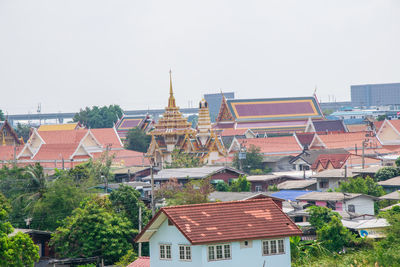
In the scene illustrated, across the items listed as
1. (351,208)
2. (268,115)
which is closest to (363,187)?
(351,208)

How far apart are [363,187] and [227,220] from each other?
25.0m

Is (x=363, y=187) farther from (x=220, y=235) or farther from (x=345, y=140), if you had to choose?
(x=345, y=140)

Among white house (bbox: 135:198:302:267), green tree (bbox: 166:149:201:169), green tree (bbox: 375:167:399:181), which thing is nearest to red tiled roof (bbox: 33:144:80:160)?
green tree (bbox: 166:149:201:169)

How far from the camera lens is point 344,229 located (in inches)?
1396

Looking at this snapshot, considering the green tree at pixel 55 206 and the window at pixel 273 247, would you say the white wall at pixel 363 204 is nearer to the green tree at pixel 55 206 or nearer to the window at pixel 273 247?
the green tree at pixel 55 206

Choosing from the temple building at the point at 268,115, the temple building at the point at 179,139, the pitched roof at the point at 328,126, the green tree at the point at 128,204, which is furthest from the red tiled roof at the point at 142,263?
the temple building at the point at 268,115

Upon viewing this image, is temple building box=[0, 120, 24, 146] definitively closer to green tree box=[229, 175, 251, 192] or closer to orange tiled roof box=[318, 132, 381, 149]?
orange tiled roof box=[318, 132, 381, 149]

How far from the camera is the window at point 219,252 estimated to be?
25.2 metres

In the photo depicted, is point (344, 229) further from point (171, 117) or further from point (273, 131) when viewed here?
point (273, 131)

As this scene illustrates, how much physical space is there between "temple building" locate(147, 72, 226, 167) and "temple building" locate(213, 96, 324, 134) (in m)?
16.8

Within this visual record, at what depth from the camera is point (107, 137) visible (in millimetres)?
96250

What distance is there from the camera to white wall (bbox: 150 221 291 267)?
82.7 feet

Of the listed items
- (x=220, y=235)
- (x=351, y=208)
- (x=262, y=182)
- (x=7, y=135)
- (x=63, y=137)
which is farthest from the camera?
(x=7, y=135)

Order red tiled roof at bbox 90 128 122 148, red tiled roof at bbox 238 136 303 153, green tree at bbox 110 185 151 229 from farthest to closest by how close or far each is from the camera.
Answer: red tiled roof at bbox 90 128 122 148 → red tiled roof at bbox 238 136 303 153 → green tree at bbox 110 185 151 229
